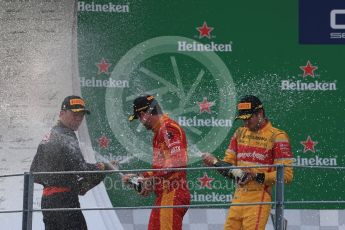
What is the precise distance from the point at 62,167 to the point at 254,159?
1454mm

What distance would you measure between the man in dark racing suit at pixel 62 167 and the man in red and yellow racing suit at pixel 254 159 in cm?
99

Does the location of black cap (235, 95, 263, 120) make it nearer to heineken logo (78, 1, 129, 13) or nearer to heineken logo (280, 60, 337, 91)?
heineken logo (280, 60, 337, 91)

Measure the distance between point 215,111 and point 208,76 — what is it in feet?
1.03

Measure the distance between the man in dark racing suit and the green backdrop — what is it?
4.39 ft

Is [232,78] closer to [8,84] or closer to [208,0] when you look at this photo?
[208,0]

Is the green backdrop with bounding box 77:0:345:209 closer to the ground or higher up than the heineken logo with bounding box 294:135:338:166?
higher up

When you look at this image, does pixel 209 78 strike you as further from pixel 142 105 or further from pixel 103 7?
pixel 142 105

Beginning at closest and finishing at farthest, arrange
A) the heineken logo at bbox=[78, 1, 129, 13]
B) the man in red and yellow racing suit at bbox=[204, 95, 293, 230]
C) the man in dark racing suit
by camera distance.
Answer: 1. the man in dark racing suit
2. the man in red and yellow racing suit at bbox=[204, 95, 293, 230]
3. the heineken logo at bbox=[78, 1, 129, 13]

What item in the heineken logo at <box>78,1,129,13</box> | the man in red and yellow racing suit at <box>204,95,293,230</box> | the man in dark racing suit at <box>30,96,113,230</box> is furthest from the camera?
the heineken logo at <box>78,1,129,13</box>

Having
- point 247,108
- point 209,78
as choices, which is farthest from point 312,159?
point 247,108

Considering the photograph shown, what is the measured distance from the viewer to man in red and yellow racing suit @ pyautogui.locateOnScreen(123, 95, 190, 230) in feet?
26.9

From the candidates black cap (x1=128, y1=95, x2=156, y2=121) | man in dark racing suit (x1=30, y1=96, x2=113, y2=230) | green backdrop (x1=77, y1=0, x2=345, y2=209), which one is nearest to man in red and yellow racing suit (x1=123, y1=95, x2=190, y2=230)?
black cap (x1=128, y1=95, x2=156, y2=121)

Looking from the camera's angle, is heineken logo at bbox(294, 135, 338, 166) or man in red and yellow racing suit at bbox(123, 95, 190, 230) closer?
man in red and yellow racing suit at bbox(123, 95, 190, 230)

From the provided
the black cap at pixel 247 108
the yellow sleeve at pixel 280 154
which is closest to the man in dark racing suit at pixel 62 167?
the black cap at pixel 247 108
